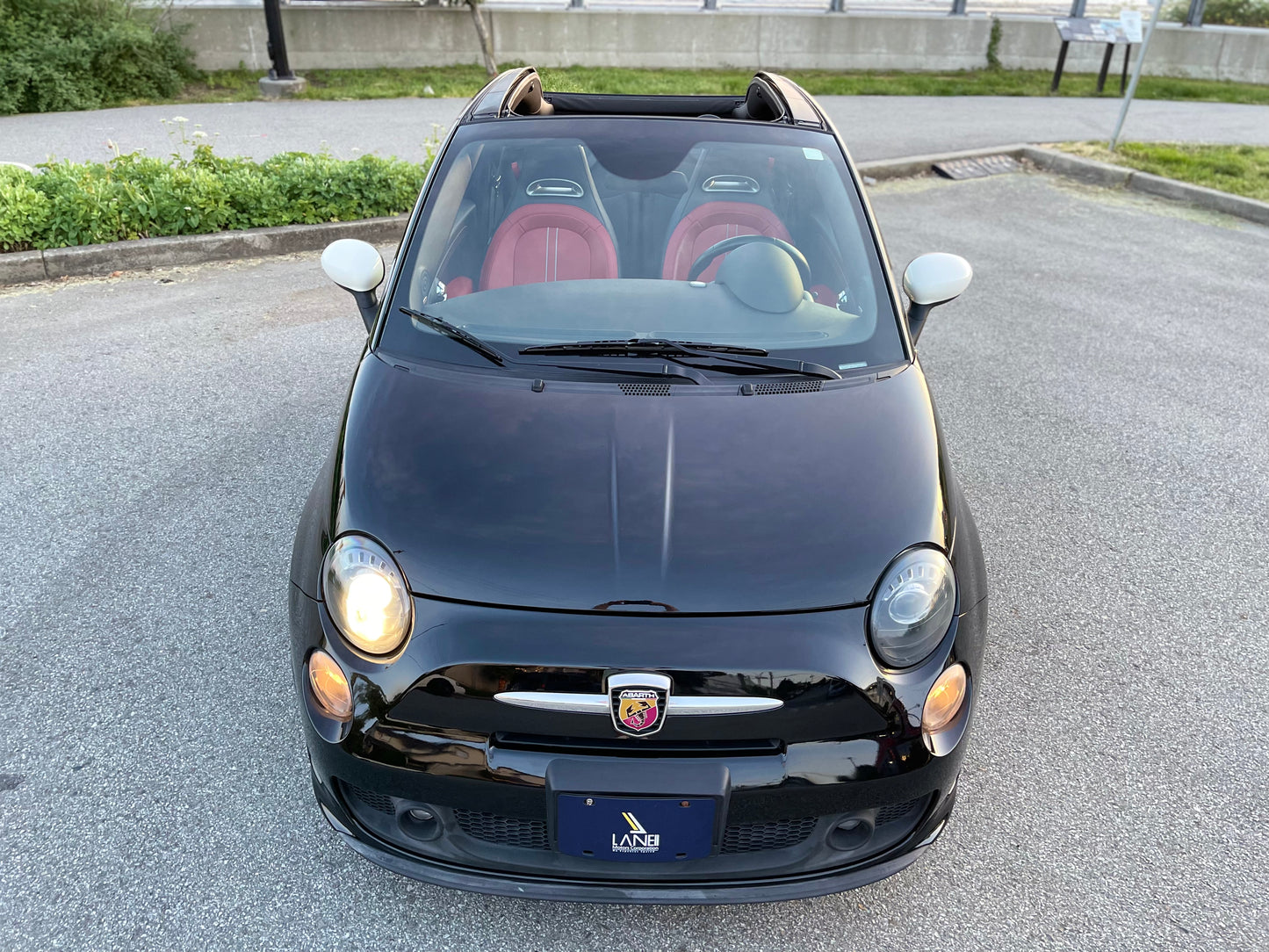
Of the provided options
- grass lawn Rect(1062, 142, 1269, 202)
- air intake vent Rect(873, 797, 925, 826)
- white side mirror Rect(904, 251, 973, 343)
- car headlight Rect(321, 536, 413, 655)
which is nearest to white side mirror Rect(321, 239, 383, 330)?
car headlight Rect(321, 536, 413, 655)

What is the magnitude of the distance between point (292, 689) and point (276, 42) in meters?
11.7

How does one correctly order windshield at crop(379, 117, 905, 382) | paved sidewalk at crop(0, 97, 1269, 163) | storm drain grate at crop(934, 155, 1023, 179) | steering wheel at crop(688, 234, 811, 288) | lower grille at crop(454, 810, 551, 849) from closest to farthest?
lower grille at crop(454, 810, 551, 849)
windshield at crop(379, 117, 905, 382)
steering wheel at crop(688, 234, 811, 288)
paved sidewalk at crop(0, 97, 1269, 163)
storm drain grate at crop(934, 155, 1023, 179)

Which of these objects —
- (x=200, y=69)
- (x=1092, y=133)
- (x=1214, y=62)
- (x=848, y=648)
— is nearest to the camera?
(x=848, y=648)

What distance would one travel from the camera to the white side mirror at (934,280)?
282cm

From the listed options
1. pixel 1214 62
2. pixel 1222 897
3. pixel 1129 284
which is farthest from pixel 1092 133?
pixel 1222 897

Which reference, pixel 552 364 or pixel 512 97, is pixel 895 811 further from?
pixel 512 97

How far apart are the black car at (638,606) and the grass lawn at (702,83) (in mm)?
9540

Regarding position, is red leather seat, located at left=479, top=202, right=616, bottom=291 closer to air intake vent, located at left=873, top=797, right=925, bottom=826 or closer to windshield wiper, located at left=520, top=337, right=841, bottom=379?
windshield wiper, located at left=520, top=337, right=841, bottom=379

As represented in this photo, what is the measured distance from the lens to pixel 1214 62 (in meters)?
17.6

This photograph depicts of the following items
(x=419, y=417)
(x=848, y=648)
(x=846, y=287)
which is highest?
(x=846, y=287)

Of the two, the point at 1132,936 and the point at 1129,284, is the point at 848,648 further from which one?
the point at 1129,284

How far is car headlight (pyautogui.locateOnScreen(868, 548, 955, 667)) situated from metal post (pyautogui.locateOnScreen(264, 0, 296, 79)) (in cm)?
1242

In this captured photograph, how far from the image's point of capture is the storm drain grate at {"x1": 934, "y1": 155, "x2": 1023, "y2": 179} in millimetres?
9484

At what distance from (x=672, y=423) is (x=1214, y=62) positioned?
2025cm
